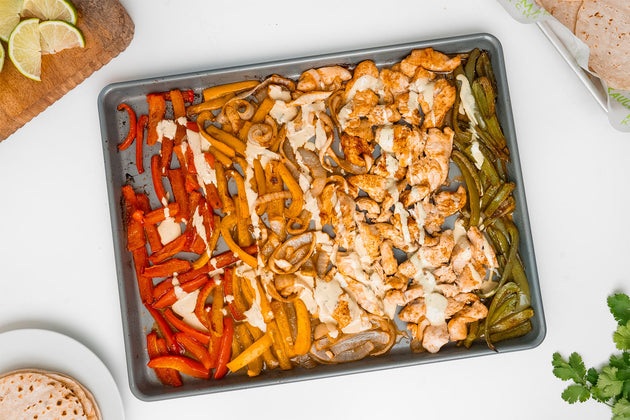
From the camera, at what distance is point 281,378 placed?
2945 millimetres

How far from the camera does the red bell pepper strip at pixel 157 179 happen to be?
3.03 meters

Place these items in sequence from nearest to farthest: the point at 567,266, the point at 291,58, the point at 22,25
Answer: the point at 22,25 < the point at 291,58 < the point at 567,266


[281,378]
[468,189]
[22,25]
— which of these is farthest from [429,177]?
[22,25]

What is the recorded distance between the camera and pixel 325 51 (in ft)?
10.0

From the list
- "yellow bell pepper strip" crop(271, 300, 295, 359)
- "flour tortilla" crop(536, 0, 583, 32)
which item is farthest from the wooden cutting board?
"flour tortilla" crop(536, 0, 583, 32)

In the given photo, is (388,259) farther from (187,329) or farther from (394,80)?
(187,329)

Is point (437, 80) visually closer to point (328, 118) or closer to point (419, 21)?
point (419, 21)

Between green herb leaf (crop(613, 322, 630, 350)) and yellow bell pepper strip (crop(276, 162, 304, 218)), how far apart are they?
2113 mm

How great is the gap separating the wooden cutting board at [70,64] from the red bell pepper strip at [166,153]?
24.1 inches

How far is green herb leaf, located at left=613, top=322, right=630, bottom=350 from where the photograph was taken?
2.94 m

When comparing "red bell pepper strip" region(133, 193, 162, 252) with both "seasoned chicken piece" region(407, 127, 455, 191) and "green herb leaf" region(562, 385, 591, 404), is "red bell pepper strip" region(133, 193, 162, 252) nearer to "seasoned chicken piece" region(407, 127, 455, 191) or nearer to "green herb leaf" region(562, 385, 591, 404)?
"seasoned chicken piece" region(407, 127, 455, 191)

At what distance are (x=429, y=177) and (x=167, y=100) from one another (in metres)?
1.73

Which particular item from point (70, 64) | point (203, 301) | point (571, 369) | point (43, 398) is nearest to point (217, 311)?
point (203, 301)

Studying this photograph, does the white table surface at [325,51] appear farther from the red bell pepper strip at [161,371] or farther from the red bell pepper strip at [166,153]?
the red bell pepper strip at [166,153]
